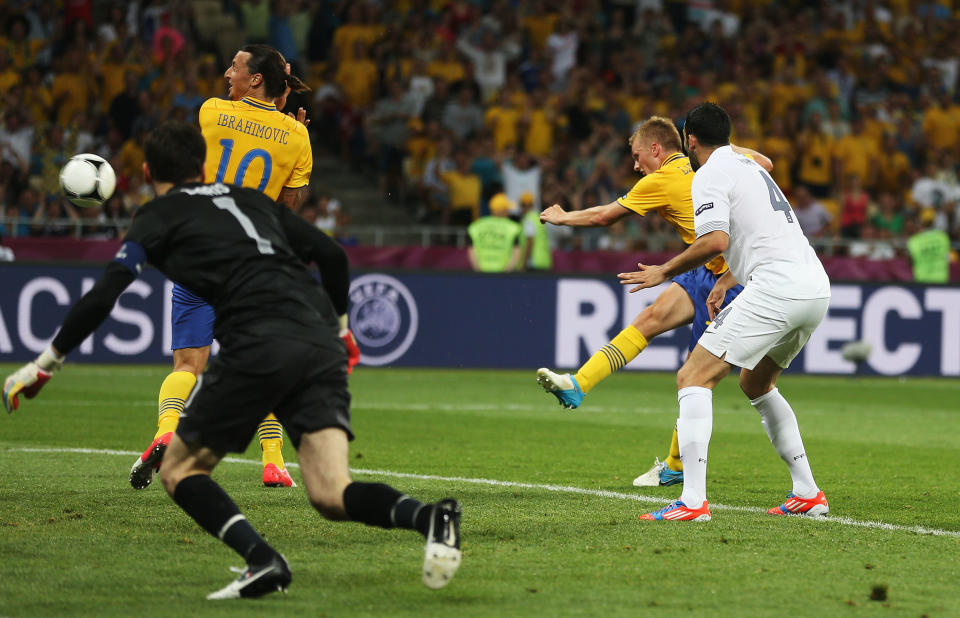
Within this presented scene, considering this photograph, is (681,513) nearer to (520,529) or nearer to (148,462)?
(520,529)

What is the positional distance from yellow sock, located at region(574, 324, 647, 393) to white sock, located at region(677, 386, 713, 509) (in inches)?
40.1

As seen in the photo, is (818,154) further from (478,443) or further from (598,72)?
(478,443)

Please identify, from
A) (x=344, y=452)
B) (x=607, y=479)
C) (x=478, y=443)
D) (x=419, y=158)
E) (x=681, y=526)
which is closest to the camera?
(x=344, y=452)

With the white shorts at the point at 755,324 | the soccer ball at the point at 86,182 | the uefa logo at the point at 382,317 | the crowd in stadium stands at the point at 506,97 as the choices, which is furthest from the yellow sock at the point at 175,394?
the crowd in stadium stands at the point at 506,97

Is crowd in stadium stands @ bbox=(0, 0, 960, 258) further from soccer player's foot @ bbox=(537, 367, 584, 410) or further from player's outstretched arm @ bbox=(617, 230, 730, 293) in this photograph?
player's outstretched arm @ bbox=(617, 230, 730, 293)

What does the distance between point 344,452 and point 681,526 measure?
222 centimetres

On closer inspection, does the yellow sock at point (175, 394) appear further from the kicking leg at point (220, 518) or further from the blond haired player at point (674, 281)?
the kicking leg at point (220, 518)

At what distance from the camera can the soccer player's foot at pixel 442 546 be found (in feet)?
15.4

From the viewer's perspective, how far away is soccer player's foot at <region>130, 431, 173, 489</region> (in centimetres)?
704

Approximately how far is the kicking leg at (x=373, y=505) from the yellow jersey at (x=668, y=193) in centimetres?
333

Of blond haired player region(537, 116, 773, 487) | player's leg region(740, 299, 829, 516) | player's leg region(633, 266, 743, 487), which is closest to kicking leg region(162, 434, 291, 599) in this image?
blond haired player region(537, 116, 773, 487)

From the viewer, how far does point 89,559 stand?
556 centimetres

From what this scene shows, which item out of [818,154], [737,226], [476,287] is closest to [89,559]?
[737,226]

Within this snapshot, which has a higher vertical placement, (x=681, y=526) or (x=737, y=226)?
(x=737, y=226)
